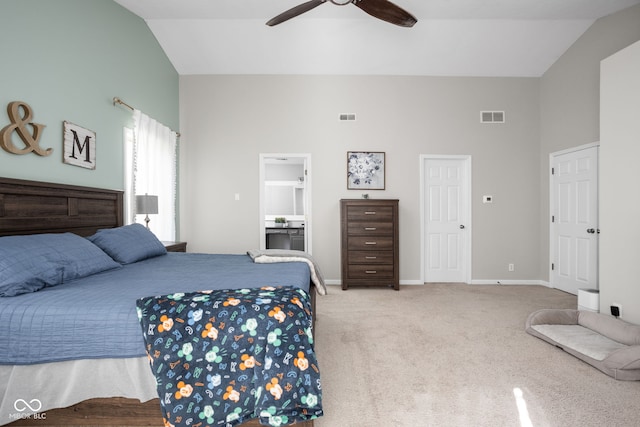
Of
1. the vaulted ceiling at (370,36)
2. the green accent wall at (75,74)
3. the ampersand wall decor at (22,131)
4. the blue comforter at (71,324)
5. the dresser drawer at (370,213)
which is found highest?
the vaulted ceiling at (370,36)

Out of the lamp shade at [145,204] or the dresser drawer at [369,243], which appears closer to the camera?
the lamp shade at [145,204]

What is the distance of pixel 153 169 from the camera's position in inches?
159

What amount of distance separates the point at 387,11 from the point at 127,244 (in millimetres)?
2849

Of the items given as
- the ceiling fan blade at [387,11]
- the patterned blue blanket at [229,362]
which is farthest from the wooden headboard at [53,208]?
the ceiling fan blade at [387,11]

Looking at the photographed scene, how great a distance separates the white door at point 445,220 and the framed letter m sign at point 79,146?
4.26 metres

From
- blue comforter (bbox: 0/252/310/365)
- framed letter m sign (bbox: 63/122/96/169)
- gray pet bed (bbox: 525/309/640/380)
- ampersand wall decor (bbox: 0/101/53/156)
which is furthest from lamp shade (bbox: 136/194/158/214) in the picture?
gray pet bed (bbox: 525/309/640/380)

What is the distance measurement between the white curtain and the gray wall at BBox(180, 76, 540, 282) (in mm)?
382

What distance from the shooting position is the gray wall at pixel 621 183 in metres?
2.67

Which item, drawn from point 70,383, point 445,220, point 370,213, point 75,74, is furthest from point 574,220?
point 75,74

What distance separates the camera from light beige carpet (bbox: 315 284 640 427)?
5.68 feet

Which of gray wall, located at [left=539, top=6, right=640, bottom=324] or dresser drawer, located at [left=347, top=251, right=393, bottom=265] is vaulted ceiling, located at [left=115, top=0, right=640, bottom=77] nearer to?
gray wall, located at [left=539, top=6, right=640, bottom=324]

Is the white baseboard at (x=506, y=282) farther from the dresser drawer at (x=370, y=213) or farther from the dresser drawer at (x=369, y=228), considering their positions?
the dresser drawer at (x=370, y=213)

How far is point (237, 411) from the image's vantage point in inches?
49.9

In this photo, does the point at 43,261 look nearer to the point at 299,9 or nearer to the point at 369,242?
the point at 299,9
